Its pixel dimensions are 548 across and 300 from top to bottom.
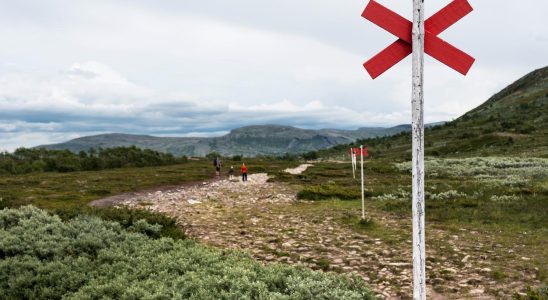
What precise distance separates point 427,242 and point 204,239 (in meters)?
7.59

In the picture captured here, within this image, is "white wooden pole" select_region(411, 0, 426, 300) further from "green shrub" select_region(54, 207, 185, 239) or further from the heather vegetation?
the heather vegetation

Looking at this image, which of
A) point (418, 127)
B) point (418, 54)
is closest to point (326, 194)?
point (418, 127)

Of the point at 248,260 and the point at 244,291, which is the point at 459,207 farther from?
the point at 244,291

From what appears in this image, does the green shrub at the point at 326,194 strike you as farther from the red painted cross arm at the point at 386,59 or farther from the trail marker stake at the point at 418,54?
the red painted cross arm at the point at 386,59

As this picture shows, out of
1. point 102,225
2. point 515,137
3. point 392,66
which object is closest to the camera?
point 392,66

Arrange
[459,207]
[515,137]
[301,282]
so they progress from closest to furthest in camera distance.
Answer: [301,282] → [459,207] → [515,137]

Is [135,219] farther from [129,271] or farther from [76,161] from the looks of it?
[76,161]

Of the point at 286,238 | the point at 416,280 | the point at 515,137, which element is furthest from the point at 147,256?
the point at 515,137

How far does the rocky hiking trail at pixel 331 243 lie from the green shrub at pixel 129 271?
7.08 ft

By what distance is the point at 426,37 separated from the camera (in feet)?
17.2

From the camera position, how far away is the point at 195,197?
27.6 meters

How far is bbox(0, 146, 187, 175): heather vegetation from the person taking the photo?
65000 millimetres

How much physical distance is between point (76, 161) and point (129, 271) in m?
64.9

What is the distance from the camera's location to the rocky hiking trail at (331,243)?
10.6 meters
